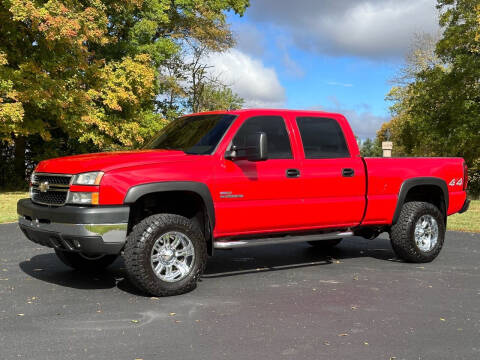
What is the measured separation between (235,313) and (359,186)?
2919mm

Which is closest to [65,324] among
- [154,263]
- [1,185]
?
[154,263]

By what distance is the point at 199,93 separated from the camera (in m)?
40.2

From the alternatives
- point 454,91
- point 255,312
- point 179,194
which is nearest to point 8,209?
point 179,194

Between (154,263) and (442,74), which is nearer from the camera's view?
(154,263)

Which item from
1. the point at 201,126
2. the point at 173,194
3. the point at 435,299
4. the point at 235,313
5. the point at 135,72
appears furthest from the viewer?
the point at 135,72

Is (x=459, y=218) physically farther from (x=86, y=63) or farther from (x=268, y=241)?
(x=86, y=63)

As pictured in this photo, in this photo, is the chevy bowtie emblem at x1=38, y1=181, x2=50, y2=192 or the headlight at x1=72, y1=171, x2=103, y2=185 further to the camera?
the chevy bowtie emblem at x1=38, y1=181, x2=50, y2=192

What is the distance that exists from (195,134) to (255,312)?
2.47 metres

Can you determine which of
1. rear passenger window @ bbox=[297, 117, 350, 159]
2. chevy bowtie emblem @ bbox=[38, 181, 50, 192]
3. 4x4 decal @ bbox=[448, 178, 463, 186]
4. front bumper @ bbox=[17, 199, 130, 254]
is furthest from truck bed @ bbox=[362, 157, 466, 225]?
chevy bowtie emblem @ bbox=[38, 181, 50, 192]

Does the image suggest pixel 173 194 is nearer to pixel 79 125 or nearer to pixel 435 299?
pixel 435 299

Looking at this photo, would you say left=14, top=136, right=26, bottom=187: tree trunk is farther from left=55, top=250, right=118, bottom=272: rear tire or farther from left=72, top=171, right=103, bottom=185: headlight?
left=72, top=171, right=103, bottom=185: headlight

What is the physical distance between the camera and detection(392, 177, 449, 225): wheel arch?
833cm

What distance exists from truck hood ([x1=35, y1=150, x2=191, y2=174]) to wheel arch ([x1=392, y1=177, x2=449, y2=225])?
3.27 metres

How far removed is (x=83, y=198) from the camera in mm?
6137
